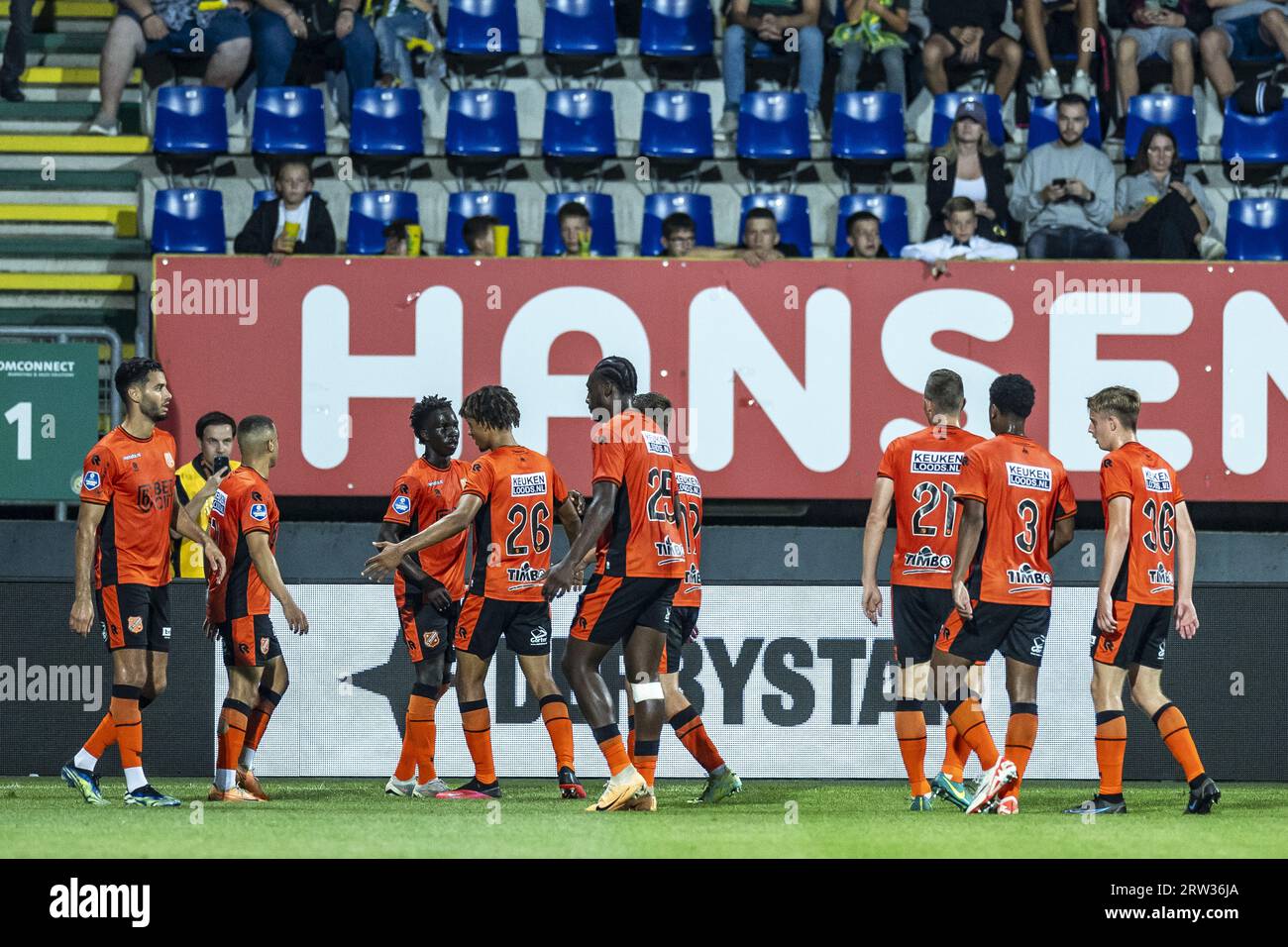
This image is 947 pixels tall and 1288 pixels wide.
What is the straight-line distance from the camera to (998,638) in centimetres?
868

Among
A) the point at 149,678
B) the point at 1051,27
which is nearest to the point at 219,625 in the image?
the point at 149,678

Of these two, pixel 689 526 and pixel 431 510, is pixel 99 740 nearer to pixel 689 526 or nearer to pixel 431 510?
pixel 431 510

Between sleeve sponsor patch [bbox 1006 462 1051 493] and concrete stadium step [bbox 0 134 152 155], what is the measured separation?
8463 millimetres

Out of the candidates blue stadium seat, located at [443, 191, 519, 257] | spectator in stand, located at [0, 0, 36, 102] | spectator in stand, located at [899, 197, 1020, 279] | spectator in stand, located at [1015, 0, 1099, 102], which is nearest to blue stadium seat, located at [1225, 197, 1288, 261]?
spectator in stand, located at [1015, 0, 1099, 102]

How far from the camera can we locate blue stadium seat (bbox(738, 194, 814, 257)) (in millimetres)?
13648

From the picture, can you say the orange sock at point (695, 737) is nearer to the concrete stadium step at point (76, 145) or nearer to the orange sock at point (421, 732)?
the orange sock at point (421, 732)

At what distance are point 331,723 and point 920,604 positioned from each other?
12.0ft

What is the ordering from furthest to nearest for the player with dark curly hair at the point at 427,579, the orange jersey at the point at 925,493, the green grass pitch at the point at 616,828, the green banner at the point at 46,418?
the green banner at the point at 46,418, the player with dark curly hair at the point at 427,579, the orange jersey at the point at 925,493, the green grass pitch at the point at 616,828

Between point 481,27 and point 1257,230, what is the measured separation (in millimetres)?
6192

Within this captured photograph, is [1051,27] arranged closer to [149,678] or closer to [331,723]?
[331,723]

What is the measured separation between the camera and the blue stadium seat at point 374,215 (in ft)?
44.4

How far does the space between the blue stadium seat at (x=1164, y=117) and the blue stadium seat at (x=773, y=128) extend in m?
2.52

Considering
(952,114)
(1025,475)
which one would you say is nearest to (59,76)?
(952,114)

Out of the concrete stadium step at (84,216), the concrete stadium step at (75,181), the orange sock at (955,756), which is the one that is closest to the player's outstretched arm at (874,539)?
the orange sock at (955,756)
